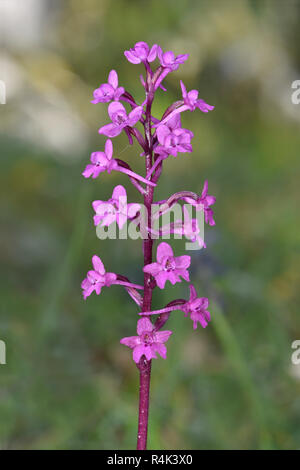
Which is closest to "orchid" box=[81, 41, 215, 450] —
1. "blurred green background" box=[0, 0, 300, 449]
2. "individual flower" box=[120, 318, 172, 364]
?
"individual flower" box=[120, 318, 172, 364]

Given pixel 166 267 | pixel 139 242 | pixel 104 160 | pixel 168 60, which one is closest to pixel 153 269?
pixel 166 267

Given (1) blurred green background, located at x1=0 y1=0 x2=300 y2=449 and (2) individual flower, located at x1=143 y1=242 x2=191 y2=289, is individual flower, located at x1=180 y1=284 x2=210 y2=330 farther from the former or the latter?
(1) blurred green background, located at x1=0 y1=0 x2=300 y2=449

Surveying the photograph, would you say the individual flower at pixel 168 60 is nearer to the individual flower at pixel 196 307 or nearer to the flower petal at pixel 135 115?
the flower petal at pixel 135 115

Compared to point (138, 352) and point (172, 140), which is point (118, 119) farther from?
point (138, 352)

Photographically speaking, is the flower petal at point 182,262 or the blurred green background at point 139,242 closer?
the flower petal at point 182,262

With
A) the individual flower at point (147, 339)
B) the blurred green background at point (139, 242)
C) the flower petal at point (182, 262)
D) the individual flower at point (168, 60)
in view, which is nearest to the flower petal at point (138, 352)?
the individual flower at point (147, 339)
